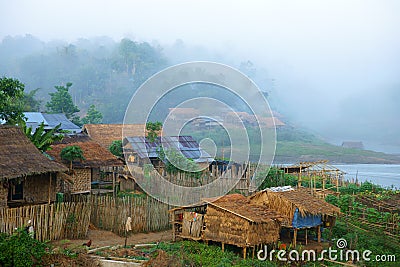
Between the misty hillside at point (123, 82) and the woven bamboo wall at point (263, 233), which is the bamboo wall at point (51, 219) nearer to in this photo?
the woven bamboo wall at point (263, 233)

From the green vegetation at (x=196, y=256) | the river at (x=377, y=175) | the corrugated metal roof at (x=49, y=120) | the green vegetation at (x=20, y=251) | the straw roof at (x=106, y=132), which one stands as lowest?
→ the river at (x=377, y=175)

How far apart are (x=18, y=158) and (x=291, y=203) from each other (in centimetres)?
721

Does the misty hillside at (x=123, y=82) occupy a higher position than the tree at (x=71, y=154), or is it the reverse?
the misty hillside at (x=123, y=82)

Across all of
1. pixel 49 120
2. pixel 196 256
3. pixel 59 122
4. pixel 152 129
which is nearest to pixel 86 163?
pixel 152 129

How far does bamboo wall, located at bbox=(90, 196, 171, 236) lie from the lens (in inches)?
530

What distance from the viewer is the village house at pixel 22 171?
40.6 feet

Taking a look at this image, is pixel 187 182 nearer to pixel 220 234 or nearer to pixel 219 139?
pixel 220 234

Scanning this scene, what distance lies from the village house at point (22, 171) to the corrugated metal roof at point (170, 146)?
7386mm

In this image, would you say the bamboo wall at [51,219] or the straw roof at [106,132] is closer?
the bamboo wall at [51,219]

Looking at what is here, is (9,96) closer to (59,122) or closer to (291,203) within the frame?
(291,203)

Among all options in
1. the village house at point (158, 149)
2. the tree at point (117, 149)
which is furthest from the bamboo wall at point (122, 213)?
the tree at point (117, 149)

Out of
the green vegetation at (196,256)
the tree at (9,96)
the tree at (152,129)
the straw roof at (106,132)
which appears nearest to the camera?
the green vegetation at (196,256)

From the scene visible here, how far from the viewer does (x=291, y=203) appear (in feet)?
40.7

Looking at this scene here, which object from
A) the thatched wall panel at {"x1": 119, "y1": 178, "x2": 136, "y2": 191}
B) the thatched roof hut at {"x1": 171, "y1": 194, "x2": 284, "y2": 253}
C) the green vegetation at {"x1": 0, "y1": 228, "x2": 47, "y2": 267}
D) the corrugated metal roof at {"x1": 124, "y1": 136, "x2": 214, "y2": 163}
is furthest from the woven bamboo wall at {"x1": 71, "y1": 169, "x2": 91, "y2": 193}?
the green vegetation at {"x1": 0, "y1": 228, "x2": 47, "y2": 267}
